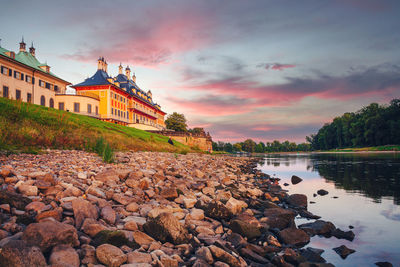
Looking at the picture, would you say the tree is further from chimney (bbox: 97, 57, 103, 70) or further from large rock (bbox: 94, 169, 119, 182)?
large rock (bbox: 94, 169, 119, 182)

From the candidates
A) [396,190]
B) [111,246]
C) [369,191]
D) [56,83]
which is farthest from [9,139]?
[56,83]

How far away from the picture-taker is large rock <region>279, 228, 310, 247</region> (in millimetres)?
5004

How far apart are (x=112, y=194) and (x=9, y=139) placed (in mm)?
7269

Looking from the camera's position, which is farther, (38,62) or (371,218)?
(38,62)

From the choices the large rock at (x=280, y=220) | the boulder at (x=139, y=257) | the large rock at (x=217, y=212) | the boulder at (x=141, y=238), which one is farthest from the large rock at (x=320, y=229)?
the boulder at (x=139, y=257)

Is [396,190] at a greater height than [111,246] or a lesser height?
lesser

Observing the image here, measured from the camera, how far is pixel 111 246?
3123 millimetres

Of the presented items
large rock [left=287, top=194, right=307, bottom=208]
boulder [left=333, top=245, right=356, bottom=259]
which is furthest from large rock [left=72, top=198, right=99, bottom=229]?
large rock [left=287, top=194, right=307, bottom=208]

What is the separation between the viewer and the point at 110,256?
2.96 metres

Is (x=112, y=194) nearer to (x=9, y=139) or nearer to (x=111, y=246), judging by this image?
(x=111, y=246)

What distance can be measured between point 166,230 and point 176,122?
92.5 meters

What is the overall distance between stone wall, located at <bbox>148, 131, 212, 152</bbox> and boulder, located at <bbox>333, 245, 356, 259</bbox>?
4362cm

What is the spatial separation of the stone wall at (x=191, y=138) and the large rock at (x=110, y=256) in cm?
4493

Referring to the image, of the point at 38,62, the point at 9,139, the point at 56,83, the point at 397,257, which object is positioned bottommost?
the point at 397,257
